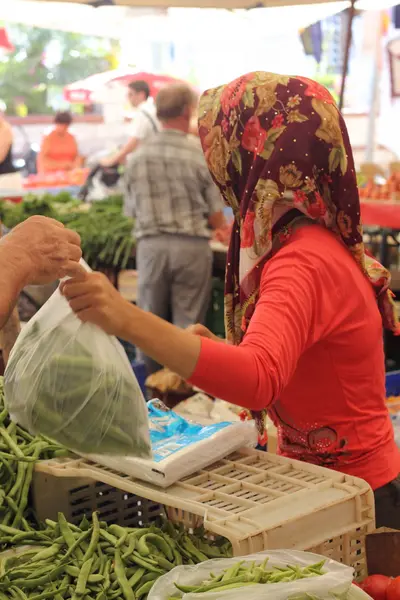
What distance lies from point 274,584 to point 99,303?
25.9 inches

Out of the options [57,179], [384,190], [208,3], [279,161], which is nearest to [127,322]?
[279,161]

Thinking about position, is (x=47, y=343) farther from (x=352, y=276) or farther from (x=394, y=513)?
(x=394, y=513)

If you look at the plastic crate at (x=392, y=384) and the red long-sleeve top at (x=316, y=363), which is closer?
the red long-sleeve top at (x=316, y=363)

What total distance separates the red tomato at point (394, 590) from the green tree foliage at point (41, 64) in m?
21.8

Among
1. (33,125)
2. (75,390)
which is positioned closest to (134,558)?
(75,390)

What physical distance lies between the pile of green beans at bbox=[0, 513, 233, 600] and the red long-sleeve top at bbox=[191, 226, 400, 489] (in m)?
0.41

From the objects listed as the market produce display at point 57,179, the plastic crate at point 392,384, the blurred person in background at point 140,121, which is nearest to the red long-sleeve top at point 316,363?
the plastic crate at point 392,384

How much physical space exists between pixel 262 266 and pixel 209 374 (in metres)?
0.48

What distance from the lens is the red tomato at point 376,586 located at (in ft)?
6.49

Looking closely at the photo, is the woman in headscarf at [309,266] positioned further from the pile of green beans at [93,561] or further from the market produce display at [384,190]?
the market produce display at [384,190]

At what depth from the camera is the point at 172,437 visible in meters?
2.36

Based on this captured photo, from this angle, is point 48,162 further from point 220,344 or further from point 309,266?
point 220,344

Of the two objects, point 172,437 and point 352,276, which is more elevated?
point 352,276

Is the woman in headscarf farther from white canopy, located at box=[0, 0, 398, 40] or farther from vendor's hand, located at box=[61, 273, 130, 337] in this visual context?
white canopy, located at box=[0, 0, 398, 40]
